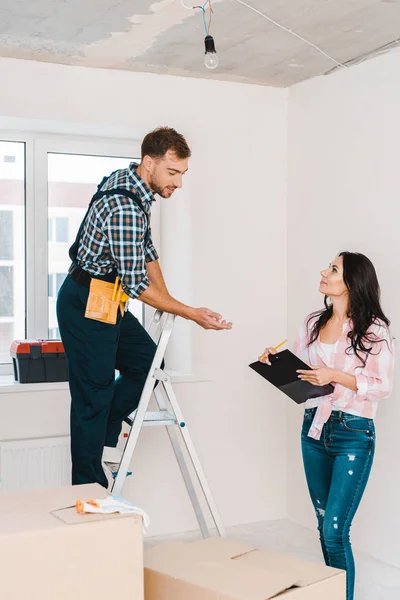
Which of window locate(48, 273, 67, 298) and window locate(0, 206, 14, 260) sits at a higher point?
window locate(0, 206, 14, 260)

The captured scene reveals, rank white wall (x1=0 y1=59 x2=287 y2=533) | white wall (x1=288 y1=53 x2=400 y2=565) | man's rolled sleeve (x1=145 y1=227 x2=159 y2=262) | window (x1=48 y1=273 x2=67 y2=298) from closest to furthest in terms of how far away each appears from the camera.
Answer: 1. man's rolled sleeve (x1=145 y1=227 x2=159 y2=262)
2. white wall (x1=288 y1=53 x2=400 y2=565)
3. white wall (x1=0 y1=59 x2=287 y2=533)
4. window (x1=48 y1=273 x2=67 y2=298)

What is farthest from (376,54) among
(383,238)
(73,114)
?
(73,114)

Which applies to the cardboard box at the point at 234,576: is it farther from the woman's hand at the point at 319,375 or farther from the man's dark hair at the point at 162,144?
the man's dark hair at the point at 162,144

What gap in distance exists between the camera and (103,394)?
278 cm

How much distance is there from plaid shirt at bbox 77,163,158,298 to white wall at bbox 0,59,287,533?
3.22 ft

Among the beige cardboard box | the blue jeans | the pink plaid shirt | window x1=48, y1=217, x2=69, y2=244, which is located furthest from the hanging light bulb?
→ the beige cardboard box

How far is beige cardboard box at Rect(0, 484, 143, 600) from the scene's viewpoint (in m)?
1.55

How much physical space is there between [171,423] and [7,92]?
64.4 inches

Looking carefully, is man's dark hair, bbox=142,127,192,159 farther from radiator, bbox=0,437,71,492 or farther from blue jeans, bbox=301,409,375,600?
radiator, bbox=0,437,71,492

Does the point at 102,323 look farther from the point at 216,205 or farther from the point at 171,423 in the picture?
the point at 216,205

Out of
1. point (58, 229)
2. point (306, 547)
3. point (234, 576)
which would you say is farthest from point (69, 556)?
point (58, 229)

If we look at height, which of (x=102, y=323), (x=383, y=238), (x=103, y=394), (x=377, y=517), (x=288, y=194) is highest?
(x=288, y=194)

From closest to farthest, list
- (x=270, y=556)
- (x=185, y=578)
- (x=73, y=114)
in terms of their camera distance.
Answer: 1. (x=185, y=578)
2. (x=270, y=556)
3. (x=73, y=114)

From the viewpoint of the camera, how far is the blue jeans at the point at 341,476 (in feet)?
8.14
